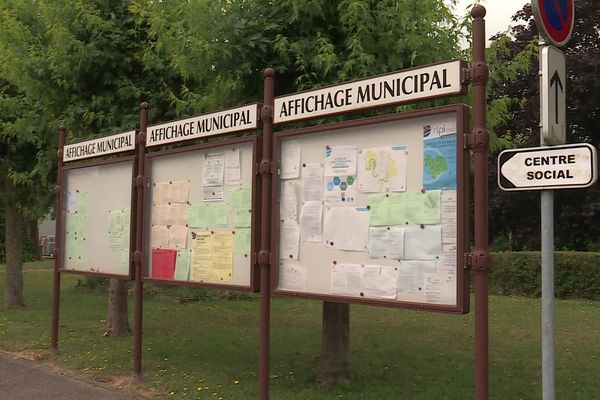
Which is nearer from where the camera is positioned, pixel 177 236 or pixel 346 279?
pixel 346 279

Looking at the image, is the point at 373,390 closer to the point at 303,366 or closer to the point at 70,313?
the point at 303,366

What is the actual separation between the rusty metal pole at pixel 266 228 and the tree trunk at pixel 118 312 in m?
4.72

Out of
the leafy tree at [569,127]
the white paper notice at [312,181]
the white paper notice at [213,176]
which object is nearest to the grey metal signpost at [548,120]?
the white paper notice at [312,181]

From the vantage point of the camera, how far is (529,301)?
50.2 feet

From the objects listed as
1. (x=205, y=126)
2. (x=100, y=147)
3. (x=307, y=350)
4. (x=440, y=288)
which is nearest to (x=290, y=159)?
(x=205, y=126)

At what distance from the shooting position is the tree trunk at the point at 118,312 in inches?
370

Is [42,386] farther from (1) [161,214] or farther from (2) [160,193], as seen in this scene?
(2) [160,193]

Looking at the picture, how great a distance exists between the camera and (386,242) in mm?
4301

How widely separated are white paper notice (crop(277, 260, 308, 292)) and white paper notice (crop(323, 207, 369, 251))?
1.08 ft

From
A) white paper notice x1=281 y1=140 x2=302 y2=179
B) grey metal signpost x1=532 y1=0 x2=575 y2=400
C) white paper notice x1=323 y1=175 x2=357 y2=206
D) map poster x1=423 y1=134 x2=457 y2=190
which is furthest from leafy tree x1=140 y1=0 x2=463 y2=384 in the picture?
grey metal signpost x1=532 y1=0 x2=575 y2=400

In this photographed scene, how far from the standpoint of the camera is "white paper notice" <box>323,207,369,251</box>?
176 inches

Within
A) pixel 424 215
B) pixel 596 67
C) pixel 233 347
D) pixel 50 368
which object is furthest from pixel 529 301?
pixel 424 215

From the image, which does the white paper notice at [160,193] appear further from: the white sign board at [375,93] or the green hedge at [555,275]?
the green hedge at [555,275]

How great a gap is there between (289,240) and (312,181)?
491 millimetres
